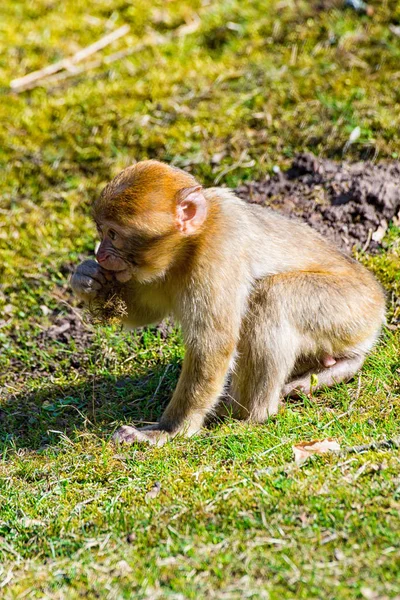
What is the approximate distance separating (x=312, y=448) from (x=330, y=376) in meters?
0.99

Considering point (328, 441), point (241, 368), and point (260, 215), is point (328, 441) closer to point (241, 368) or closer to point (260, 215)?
point (241, 368)

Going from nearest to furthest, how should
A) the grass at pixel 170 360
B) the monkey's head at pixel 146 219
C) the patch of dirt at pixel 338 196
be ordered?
1. the grass at pixel 170 360
2. the monkey's head at pixel 146 219
3. the patch of dirt at pixel 338 196

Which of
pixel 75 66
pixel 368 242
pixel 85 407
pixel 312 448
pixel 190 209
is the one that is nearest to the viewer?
pixel 312 448

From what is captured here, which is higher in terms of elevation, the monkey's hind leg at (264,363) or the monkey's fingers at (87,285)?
the monkey's fingers at (87,285)

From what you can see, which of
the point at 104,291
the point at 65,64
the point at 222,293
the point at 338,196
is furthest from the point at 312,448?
the point at 65,64

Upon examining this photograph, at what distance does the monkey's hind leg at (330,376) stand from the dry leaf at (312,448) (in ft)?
2.66

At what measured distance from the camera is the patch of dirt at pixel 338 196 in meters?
7.74

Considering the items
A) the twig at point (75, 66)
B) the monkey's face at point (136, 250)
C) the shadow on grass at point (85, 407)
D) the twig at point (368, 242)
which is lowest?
the shadow on grass at point (85, 407)

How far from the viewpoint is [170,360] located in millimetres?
7129

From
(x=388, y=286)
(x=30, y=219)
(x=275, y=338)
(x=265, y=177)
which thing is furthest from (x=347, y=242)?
(x=30, y=219)

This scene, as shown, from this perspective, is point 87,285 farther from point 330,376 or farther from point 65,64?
point 65,64

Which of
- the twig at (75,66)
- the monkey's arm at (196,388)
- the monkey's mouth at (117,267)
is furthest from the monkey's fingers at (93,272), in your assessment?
the twig at (75,66)

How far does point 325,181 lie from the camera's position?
8.19 m

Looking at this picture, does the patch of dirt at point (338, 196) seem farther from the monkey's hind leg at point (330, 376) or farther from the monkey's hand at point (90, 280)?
the monkey's hand at point (90, 280)
